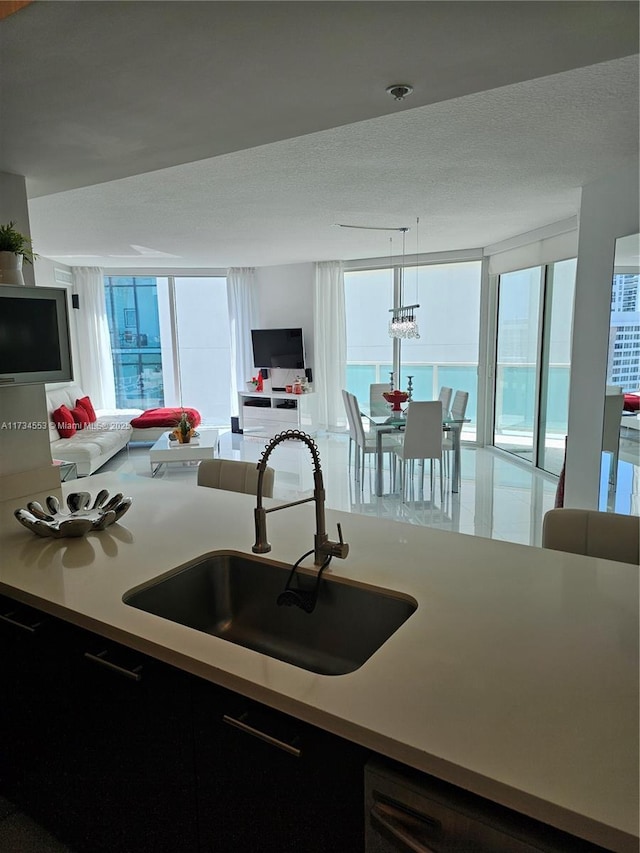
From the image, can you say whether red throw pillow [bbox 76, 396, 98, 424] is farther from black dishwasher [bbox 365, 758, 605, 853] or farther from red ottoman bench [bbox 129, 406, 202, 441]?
black dishwasher [bbox 365, 758, 605, 853]

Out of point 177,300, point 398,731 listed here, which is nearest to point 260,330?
point 177,300

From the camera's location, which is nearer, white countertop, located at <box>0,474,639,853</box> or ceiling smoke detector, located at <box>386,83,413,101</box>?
white countertop, located at <box>0,474,639,853</box>

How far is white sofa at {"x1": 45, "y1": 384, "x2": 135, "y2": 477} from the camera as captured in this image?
5.75m

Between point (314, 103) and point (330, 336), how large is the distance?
673cm

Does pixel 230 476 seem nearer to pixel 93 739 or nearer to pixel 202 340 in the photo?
pixel 93 739

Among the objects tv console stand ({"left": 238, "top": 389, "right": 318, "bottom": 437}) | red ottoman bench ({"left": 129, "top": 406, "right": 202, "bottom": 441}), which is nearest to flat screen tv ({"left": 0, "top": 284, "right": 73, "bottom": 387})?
red ottoman bench ({"left": 129, "top": 406, "right": 202, "bottom": 441})

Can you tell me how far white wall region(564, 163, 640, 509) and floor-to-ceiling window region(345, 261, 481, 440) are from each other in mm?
3543

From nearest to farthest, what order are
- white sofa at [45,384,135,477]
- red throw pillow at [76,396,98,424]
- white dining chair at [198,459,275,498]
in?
1. white dining chair at [198,459,275,498]
2. white sofa at [45,384,135,477]
3. red throw pillow at [76,396,98,424]

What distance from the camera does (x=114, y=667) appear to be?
4.12 feet

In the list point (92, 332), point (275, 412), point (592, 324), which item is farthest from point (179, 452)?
point (592, 324)

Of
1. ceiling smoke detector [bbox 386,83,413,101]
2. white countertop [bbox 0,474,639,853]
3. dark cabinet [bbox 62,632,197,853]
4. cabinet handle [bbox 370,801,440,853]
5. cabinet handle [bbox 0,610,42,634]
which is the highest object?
ceiling smoke detector [bbox 386,83,413,101]

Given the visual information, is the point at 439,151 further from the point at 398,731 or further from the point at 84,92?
the point at 398,731

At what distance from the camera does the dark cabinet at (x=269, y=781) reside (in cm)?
96

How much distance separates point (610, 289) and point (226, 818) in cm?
388
